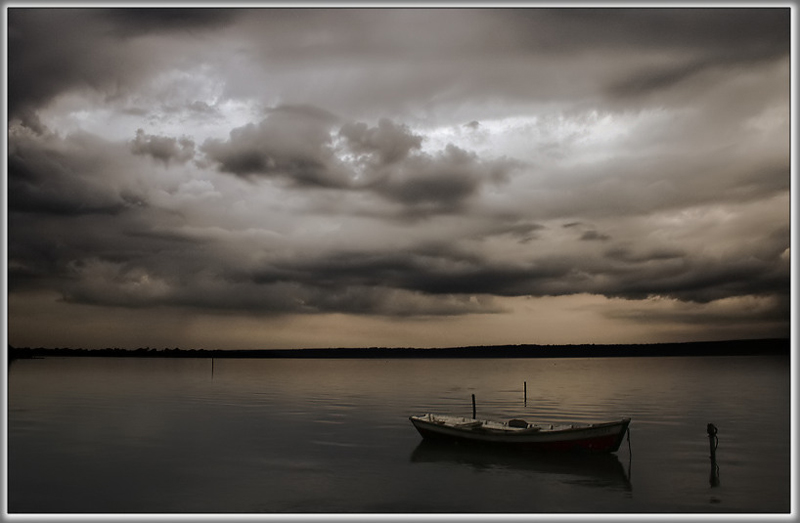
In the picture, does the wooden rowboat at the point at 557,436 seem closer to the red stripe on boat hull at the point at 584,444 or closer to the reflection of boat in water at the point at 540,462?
the red stripe on boat hull at the point at 584,444

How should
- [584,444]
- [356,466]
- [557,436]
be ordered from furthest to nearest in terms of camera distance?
[584,444]
[557,436]
[356,466]

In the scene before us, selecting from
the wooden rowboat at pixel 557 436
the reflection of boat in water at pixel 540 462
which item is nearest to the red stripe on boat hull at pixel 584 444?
the wooden rowboat at pixel 557 436

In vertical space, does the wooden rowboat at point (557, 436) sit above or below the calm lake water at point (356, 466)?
above

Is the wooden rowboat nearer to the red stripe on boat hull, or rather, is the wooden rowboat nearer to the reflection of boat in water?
the red stripe on boat hull

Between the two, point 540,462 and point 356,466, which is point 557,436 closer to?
point 540,462

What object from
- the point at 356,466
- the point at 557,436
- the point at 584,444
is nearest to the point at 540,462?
the point at 557,436

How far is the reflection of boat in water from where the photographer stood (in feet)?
116

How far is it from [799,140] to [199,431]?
48.7 m

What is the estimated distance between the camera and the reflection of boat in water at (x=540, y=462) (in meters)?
35.3

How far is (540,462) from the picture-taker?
3903 centimetres

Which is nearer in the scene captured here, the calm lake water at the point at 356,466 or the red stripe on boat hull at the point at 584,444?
the calm lake water at the point at 356,466

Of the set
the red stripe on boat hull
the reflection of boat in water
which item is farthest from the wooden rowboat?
the reflection of boat in water

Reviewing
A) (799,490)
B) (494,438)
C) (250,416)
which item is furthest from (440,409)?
(799,490)

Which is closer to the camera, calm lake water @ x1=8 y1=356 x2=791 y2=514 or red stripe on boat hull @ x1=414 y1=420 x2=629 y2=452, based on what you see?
calm lake water @ x1=8 y1=356 x2=791 y2=514
